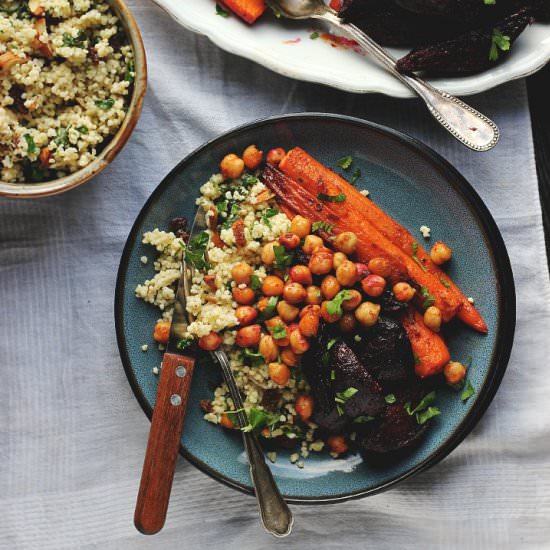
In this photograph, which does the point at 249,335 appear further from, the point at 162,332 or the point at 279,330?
the point at 162,332

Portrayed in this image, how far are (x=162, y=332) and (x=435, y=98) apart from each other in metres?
1.22

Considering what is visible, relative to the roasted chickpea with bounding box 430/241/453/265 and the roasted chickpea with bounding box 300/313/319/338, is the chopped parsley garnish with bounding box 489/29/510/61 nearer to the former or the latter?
the roasted chickpea with bounding box 430/241/453/265

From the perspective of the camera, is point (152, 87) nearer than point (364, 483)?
No

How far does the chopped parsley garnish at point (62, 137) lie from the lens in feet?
6.95

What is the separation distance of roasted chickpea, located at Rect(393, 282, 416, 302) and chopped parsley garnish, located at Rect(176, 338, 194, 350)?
69 cm

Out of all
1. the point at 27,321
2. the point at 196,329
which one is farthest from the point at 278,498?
the point at 27,321

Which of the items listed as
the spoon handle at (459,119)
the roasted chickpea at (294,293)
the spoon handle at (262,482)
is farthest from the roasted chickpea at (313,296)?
the spoon handle at (459,119)

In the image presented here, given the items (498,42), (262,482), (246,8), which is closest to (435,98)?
(498,42)

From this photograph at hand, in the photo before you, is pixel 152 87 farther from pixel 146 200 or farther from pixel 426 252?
pixel 426 252

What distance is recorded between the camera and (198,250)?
2281mm

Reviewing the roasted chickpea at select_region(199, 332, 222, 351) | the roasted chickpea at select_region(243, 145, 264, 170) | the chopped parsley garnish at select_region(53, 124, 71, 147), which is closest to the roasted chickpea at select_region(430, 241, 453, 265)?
the roasted chickpea at select_region(243, 145, 264, 170)

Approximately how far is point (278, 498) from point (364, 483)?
12.3 inches

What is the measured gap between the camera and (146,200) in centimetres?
247

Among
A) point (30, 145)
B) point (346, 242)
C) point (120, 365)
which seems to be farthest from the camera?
point (120, 365)
